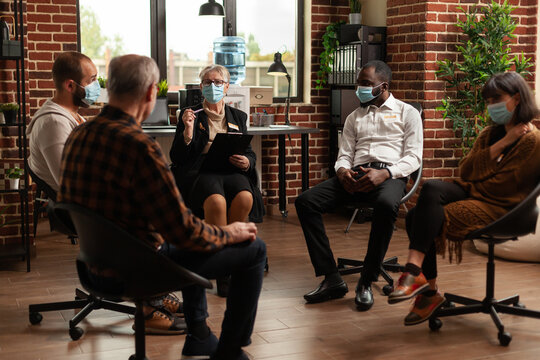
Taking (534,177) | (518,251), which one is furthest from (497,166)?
(518,251)

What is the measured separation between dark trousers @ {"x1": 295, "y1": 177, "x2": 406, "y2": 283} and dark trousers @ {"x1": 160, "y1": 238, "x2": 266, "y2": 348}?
114cm

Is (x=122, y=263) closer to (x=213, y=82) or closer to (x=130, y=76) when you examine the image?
(x=130, y=76)

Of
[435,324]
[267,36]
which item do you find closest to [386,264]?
[435,324]

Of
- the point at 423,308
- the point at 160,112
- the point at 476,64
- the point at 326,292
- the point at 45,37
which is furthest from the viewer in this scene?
the point at 45,37

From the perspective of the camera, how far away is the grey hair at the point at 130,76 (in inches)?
82.4

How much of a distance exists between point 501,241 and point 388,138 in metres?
1.02

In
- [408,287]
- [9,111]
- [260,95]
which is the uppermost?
[260,95]

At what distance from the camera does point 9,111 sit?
392cm

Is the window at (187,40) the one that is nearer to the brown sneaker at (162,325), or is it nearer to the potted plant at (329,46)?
Answer: the potted plant at (329,46)

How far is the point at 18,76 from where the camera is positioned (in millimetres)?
3994

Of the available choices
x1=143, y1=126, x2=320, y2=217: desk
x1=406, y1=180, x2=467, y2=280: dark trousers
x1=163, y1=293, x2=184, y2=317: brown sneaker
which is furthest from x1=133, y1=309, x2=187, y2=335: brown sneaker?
x1=143, y1=126, x2=320, y2=217: desk

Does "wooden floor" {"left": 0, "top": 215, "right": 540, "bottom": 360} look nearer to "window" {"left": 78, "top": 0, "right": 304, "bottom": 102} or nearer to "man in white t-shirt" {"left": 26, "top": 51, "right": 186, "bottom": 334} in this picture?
"man in white t-shirt" {"left": 26, "top": 51, "right": 186, "bottom": 334}

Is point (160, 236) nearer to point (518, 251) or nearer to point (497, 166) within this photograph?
point (497, 166)

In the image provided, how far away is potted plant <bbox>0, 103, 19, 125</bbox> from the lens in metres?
3.91
